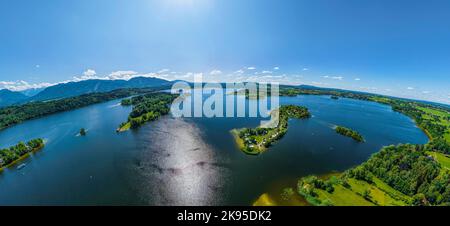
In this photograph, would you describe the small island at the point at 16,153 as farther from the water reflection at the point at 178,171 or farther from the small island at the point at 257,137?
the small island at the point at 257,137

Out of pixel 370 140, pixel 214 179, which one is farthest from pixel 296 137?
pixel 214 179

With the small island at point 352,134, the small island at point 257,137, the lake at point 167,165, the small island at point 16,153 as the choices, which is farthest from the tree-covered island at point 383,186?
the small island at point 16,153

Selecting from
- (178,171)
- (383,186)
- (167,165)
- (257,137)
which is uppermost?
(257,137)

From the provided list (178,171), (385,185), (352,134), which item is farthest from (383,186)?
(178,171)

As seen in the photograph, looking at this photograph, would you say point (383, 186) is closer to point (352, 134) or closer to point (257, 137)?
point (257, 137)

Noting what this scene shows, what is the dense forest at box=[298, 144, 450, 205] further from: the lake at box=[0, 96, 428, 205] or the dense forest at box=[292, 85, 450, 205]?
the lake at box=[0, 96, 428, 205]
